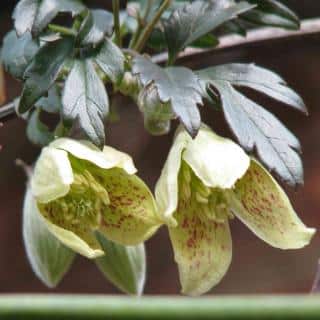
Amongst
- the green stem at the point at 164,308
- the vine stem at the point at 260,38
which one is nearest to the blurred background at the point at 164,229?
the vine stem at the point at 260,38

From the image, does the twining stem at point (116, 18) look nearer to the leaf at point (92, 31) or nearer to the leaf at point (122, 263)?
the leaf at point (92, 31)

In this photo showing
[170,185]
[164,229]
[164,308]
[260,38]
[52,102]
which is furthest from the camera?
[164,229]

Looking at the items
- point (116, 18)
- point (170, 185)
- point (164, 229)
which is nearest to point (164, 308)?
point (170, 185)

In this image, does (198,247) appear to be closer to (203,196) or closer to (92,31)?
(203,196)

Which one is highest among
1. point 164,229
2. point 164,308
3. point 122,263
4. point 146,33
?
point 164,308

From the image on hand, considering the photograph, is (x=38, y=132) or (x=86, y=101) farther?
(x=38, y=132)

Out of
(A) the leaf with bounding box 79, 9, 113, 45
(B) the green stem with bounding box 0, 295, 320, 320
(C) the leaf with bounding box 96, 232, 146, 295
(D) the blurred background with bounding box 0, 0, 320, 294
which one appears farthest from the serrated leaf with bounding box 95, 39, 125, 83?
(D) the blurred background with bounding box 0, 0, 320, 294
